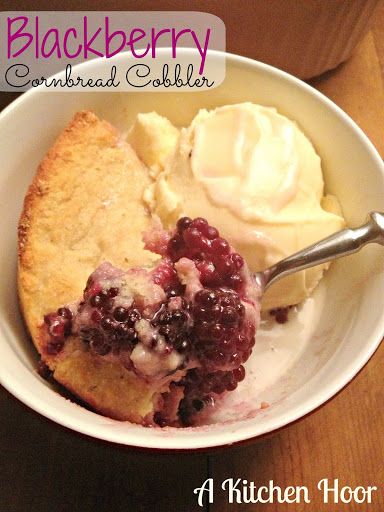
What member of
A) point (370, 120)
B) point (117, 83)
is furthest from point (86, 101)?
point (370, 120)

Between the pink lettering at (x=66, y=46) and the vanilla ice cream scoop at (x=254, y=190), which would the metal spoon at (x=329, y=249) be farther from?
the pink lettering at (x=66, y=46)

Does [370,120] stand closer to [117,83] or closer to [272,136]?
[272,136]

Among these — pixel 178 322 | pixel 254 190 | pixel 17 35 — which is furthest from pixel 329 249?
pixel 17 35

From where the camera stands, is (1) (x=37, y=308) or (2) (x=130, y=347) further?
(1) (x=37, y=308)

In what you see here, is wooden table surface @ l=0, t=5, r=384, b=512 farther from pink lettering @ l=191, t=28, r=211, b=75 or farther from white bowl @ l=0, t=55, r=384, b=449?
pink lettering @ l=191, t=28, r=211, b=75

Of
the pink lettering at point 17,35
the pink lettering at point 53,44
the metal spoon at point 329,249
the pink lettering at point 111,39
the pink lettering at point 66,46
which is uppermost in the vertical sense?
the pink lettering at point 111,39

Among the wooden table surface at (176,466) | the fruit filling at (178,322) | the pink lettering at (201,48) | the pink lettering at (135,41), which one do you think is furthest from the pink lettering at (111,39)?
the wooden table surface at (176,466)

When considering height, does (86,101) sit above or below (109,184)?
above
